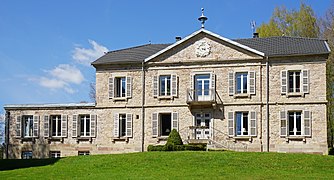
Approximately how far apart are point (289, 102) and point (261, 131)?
8.13 ft

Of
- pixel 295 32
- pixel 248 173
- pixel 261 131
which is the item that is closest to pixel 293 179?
pixel 248 173

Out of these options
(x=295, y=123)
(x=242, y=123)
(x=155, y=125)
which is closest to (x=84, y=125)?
(x=155, y=125)

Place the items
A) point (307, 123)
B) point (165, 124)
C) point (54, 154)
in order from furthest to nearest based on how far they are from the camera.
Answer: point (54, 154) < point (165, 124) < point (307, 123)

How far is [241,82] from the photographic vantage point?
35.2 m

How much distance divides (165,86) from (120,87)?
319 cm

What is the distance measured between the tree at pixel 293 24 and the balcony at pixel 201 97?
42.8 ft

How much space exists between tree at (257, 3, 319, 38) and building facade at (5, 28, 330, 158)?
852cm

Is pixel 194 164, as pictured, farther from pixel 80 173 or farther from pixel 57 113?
pixel 57 113

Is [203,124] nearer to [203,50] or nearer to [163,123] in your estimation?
[163,123]

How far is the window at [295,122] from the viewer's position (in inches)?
1319

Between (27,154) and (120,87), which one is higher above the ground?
(120,87)

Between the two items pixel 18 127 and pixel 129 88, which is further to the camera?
pixel 18 127

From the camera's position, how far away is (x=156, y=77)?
1438 inches

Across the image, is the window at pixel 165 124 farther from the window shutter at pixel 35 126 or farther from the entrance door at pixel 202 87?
the window shutter at pixel 35 126
